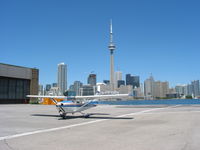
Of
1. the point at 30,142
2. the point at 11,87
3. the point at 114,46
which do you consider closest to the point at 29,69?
the point at 11,87

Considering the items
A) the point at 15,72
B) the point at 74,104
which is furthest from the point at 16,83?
the point at 74,104

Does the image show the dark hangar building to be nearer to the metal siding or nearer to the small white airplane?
the metal siding

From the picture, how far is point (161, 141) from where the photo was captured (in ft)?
27.4

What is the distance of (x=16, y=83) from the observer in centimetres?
6012

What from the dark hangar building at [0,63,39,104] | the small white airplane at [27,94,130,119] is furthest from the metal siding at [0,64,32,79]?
the small white airplane at [27,94,130,119]

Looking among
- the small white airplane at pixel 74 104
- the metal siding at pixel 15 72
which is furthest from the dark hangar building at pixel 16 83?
the small white airplane at pixel 74 104

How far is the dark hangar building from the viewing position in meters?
56.2

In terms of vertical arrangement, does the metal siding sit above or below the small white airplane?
above

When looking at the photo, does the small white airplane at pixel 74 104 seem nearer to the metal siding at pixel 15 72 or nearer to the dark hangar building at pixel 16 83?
the metal siding at pixel 15 72

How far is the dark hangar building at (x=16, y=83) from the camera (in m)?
56.2

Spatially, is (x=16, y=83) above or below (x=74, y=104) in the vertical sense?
Result: above

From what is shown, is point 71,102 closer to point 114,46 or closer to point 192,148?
point 192,148

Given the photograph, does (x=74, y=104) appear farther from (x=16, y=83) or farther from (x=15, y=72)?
Answer: (x=16, y=83)

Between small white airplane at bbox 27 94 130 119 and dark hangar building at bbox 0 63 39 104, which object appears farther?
dark hangar building at bbox 0 63 39 104
